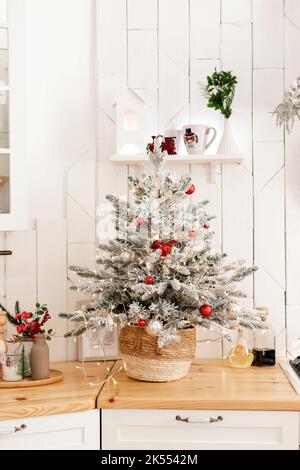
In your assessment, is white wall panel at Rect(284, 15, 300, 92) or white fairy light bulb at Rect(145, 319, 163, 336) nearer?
white fairy light bulb at Rect(145, 319, 163, 336)

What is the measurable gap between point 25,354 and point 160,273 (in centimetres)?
58

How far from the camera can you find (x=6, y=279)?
2658 mm

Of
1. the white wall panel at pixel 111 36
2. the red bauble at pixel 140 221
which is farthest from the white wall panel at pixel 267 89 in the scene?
the red bauble at pixel 140 221

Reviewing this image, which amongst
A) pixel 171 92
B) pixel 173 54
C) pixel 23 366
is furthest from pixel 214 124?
pixel 23 366

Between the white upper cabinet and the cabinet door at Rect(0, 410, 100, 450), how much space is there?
2.59ft

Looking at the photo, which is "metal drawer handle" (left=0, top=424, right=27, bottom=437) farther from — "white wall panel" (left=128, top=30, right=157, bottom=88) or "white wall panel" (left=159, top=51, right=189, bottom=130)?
"white wall panel" (left=128, top=30, right=157, bottom=88)

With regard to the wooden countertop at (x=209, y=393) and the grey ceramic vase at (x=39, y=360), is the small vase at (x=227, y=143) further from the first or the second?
Result: the grey ceramic vase at (x=39, y=360)

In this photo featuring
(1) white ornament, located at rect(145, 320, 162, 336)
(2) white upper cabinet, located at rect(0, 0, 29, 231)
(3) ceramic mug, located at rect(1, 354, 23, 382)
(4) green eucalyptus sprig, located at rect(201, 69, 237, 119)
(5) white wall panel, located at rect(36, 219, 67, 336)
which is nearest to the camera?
(1) white ornament, located at rect(145, 320, 162, 336)

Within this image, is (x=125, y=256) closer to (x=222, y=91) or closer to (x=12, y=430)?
(x=12, y=430)

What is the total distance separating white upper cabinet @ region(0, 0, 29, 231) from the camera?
8.05 feet

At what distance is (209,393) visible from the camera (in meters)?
2.11

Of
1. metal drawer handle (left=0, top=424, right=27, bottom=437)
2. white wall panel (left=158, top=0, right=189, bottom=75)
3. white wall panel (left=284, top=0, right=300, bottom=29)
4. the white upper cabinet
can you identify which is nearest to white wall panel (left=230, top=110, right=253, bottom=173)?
white wall panel (left=158, top=0, right=189, bottom=75)

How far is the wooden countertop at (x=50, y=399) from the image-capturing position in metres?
1.97
